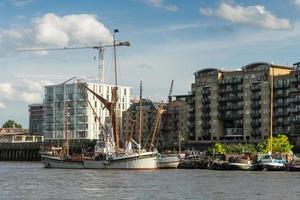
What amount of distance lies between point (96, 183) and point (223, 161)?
205 feet

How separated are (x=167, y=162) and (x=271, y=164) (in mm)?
27763

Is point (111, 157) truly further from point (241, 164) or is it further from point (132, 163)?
point (241, 164)

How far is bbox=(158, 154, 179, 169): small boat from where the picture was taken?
163 metres

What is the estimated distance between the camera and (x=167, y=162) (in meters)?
164

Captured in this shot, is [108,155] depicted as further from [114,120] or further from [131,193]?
[131,193]

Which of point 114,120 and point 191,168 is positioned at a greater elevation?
point 114,120

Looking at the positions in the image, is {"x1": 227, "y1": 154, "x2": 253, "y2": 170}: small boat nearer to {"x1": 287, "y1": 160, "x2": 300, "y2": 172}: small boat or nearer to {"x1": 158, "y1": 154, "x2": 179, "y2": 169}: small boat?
{"x1": 287, "y1": 160, "x2": 300, "y2": 172}: small boat

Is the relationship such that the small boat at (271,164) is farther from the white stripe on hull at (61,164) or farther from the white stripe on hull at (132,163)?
the white stripe on hull at (61,164)

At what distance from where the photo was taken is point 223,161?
532 ft

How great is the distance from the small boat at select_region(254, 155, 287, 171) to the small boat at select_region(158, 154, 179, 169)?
2295cm

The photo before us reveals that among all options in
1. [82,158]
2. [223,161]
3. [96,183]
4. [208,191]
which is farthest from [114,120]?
[208,191]

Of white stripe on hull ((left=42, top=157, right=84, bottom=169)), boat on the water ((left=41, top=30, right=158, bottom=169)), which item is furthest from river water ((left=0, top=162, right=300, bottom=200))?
white stripe on hull ((left=42, top=157, right=84, bottom=169))

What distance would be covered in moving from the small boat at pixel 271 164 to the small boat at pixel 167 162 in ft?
75.3

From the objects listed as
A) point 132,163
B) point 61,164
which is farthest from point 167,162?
point 61,164
